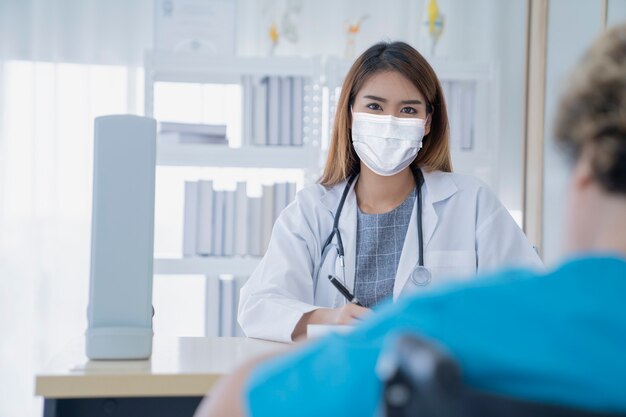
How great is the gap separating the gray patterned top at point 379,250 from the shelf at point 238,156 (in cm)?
128

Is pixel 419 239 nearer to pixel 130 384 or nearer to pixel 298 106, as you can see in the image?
pixel 130 384

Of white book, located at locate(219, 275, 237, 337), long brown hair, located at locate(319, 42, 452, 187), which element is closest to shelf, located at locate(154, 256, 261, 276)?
white book, located at locate(219, 275, 237, 337)

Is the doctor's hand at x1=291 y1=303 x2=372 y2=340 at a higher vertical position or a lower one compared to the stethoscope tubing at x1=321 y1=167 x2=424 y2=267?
lower

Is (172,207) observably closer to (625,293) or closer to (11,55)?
(11,55)

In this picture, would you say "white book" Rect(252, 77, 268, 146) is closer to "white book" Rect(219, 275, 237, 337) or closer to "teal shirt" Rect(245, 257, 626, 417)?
"white book" Rect(219, 275, 237, 337)

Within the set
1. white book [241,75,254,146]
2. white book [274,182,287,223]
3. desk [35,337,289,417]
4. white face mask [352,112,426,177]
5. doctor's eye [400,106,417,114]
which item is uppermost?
white book [241,75,254,146]

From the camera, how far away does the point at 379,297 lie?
Answer: 2.05 metres

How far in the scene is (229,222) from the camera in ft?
11.4

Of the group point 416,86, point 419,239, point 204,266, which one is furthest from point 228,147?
point 419,239

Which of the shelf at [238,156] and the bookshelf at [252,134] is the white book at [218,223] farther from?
the shelf at [238,156]

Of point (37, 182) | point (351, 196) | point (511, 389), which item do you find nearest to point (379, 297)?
point (351, 196)

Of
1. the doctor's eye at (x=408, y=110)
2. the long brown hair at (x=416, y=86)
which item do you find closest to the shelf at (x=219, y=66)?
the long brown hair at (x=416, y=86)

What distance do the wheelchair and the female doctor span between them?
1.34 meters

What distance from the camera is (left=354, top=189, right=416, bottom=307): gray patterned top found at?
2059 millimetres
